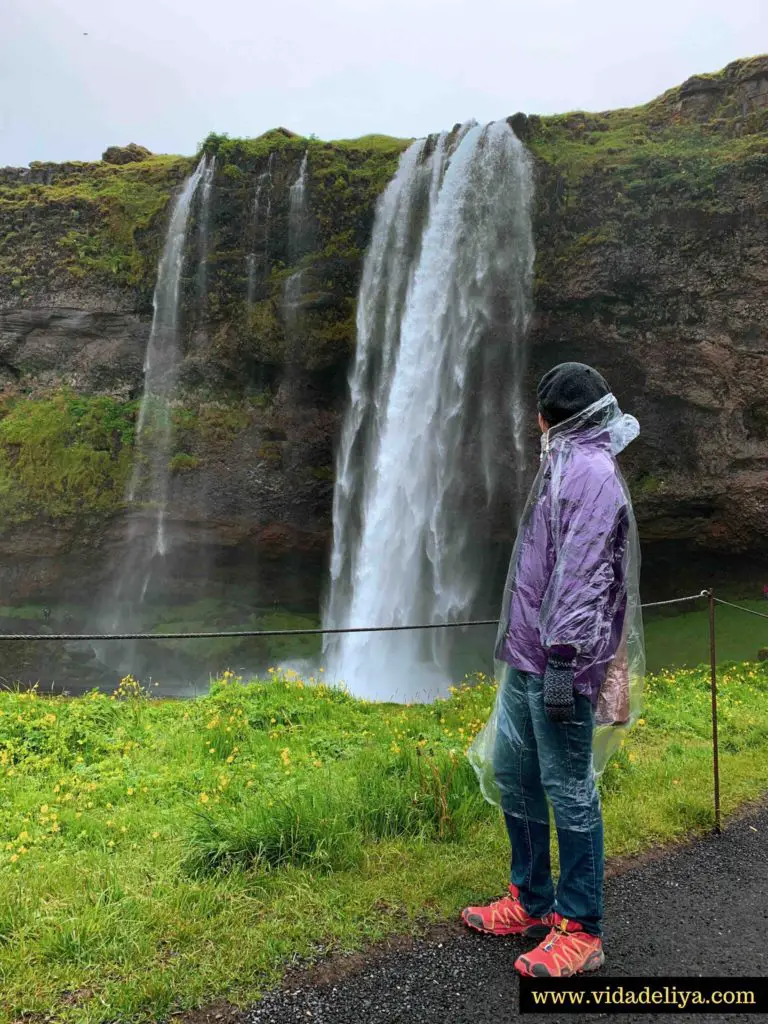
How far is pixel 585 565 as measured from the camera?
2.49m

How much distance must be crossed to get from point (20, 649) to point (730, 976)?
59.2ft

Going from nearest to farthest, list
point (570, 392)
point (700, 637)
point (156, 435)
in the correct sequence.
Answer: point (570, 392), point (700, 637), point (156, 435)

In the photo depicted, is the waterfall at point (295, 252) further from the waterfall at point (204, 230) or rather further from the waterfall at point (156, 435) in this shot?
the waterfall at point (156, 435)

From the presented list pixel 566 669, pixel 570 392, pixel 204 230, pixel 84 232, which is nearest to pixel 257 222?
pixel 204 230

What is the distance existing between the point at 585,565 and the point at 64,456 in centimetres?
1833

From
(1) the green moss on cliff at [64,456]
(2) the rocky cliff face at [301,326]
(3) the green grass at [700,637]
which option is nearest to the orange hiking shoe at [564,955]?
(3) the green grass at [700,637]

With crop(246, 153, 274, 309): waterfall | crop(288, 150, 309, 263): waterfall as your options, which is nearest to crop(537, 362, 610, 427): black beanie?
crop(288, 150, 309, 263): waterfall

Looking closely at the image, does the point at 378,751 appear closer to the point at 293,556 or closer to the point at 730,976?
the point at 730,976

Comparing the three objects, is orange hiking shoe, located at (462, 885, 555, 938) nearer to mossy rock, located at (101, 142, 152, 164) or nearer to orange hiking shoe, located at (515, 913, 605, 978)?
orange hiking shoe, located at (515, 913, 605, 978)

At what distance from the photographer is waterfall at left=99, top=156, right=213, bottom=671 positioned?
18156mm

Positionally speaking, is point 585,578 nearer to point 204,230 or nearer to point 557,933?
point 557,933

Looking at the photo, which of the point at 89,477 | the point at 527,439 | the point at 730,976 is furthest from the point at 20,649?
the point at 730,976

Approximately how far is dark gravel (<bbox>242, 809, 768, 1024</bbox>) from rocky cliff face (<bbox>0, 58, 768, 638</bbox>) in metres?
13.5

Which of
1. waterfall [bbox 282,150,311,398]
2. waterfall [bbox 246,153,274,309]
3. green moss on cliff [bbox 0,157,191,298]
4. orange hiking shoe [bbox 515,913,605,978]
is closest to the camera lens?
orange hiking shoe [bbox 515,913,605,978]
